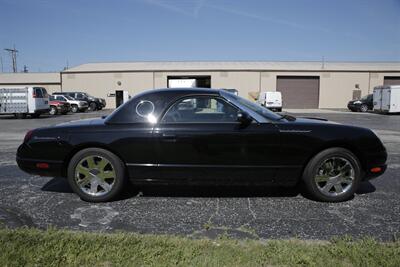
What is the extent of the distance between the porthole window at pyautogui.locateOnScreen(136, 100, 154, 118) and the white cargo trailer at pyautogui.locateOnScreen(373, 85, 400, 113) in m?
24.9

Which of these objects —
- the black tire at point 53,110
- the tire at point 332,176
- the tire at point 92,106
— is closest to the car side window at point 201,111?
the tire at point 332,176

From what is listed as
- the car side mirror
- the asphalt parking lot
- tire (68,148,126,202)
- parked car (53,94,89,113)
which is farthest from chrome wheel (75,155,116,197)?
parked car (53,94,89,113)

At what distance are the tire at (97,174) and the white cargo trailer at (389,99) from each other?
25345mm

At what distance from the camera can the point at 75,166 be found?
4215 mm

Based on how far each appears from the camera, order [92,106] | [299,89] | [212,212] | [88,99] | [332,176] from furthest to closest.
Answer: [299,89] < [92,106] < [88,99] < [332,176] < [212,212]

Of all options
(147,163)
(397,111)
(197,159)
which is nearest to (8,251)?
(147,163)

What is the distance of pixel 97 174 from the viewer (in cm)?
423

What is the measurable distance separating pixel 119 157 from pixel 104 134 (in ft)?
1.17

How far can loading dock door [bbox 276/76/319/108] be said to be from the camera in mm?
35375

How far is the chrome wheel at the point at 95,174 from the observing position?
4207mm

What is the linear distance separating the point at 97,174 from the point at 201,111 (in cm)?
161

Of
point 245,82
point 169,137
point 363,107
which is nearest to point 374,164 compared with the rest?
point 169,137

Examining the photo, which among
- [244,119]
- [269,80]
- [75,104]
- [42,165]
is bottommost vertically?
[42,165]

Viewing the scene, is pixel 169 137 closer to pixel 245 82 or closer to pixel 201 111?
pixel 201 111
